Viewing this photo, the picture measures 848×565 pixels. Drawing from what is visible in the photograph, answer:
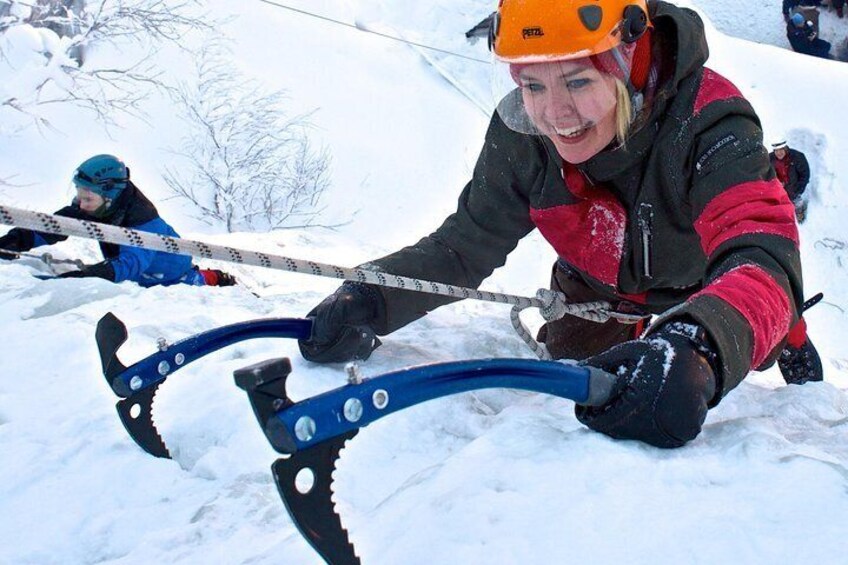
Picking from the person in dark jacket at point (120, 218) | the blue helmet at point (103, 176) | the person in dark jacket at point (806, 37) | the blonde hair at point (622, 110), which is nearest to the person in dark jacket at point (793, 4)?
the person in dark jacket at point (806, 37)

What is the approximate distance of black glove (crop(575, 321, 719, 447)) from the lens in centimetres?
135

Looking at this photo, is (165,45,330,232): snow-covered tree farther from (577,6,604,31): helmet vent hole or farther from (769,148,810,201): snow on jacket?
(577,6,604,31): helmet vent hole

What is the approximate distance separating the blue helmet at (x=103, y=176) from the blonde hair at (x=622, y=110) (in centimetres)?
399

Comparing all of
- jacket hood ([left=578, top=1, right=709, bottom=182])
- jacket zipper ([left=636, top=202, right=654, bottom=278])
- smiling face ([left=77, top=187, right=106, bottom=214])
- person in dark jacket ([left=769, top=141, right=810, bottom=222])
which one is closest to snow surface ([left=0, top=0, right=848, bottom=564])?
jacket zipper ([left=636, top=202, right=654, bottom=278])

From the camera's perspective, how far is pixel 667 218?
2.17m

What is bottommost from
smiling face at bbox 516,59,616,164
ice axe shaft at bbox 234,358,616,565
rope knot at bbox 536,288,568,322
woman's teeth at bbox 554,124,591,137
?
rope knot at bbox 536,288,568,322

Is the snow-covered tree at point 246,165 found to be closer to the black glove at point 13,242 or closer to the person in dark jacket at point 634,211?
the black glove at point 13,242

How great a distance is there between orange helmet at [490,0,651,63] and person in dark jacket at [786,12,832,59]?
13.0 m

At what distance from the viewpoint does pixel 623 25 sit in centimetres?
189

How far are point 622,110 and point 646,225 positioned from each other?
38cm

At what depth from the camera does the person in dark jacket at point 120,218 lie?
16.5 ft

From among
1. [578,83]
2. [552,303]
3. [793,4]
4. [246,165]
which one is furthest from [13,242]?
[793,4]

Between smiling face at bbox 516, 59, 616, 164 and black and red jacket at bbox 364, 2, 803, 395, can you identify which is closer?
black and red jacket at bbox 364, 2, 803, 395

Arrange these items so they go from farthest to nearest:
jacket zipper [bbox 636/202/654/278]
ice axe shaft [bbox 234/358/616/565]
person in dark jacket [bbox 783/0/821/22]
Result: person in dark jacket [bbox 783/0/821/22], jacket zipper [bbox 636/202/654/278], ice axe shaft [bbox 234/358/616/565]
